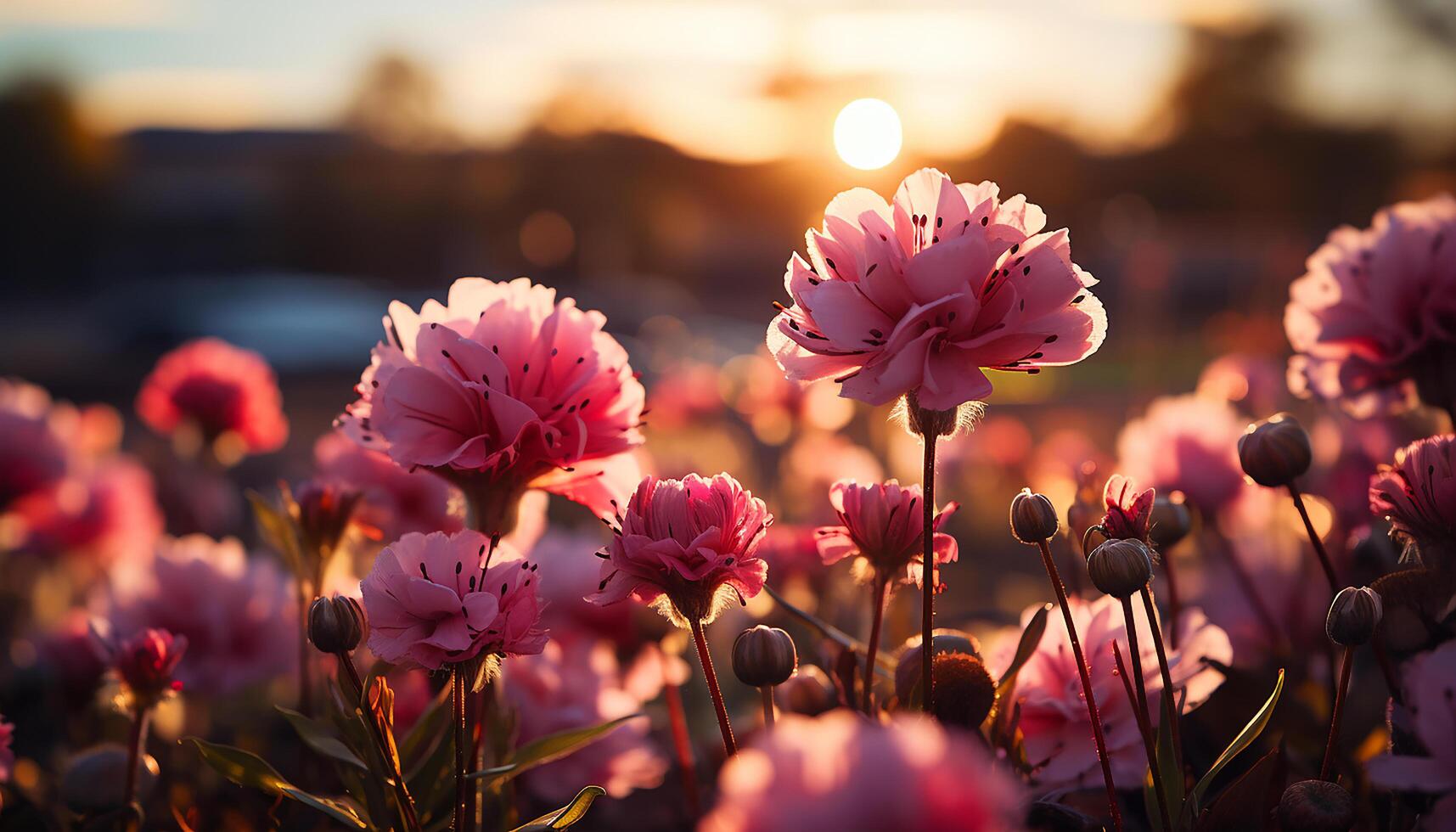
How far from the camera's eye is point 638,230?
25781mm

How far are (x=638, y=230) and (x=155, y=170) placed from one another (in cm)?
1671

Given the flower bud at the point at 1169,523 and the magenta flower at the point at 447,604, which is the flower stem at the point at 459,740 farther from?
the flower bud at the point at 1169,523

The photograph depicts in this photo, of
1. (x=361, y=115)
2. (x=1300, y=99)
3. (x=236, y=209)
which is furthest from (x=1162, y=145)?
(x=236, y=209)

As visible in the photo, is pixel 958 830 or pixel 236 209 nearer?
pixel 958 830

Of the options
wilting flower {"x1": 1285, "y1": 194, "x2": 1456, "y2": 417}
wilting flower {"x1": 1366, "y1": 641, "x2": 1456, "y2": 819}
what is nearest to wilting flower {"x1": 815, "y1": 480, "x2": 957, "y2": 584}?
wilting flower {"x1": 1366, "y1": 641, "x2": 1456, "y2": 819}

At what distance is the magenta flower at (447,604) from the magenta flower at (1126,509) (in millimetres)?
533

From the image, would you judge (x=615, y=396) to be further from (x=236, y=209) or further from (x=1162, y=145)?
(x=236, y=209)

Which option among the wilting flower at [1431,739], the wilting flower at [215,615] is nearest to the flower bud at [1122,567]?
the wilting flower at [1431,739]

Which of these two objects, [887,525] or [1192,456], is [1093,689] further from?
[1192,456]

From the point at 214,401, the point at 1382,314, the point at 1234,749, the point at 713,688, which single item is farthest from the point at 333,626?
the point at 214,401

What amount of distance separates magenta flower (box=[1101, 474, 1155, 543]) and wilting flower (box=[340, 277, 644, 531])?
49 cm

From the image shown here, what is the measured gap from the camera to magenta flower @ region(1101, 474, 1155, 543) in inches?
42.0

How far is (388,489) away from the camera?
2.00 metres

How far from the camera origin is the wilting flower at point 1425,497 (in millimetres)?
1120
